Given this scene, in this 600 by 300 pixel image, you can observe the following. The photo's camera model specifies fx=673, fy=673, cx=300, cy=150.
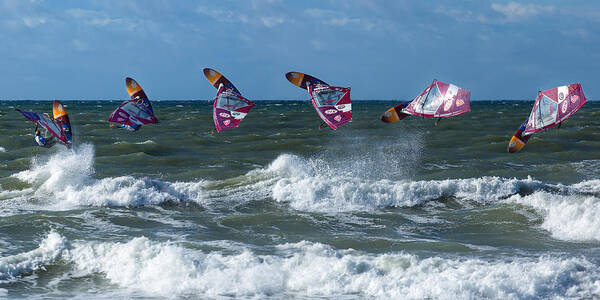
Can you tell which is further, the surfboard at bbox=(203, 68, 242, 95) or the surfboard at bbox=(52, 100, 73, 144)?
the surfboard at bbox=(52, 100, 73, 144)

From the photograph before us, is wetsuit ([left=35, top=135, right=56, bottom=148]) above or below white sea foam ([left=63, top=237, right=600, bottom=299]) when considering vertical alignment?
above

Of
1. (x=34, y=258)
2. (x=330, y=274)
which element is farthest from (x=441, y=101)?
(x=34, y=258)

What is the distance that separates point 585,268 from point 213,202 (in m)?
11.4

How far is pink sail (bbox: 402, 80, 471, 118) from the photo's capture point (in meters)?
17.7

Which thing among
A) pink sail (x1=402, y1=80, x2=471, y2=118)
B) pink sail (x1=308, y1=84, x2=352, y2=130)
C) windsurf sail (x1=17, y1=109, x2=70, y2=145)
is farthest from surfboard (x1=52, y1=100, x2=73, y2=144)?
pink sail (x1=402, y1=80, x2=471, y2=118)

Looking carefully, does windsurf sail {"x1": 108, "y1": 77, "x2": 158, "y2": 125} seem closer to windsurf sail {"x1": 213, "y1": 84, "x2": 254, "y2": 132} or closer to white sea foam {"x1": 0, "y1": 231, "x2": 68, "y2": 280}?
windsurf sail {"x1": 213, "y1": 84, "x2": 254, "y2": 132}

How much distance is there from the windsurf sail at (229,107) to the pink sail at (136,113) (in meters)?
2.34

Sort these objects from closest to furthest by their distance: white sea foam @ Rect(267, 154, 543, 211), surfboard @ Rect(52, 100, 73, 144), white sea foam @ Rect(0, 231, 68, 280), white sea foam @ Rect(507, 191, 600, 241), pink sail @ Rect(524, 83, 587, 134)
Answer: white sea foam @ Rect(0, 231, 68, 280) < white sea foam @ Rect(507, 191, 600, 241) < pink sail @ Rect(524, 83, 587, 134) < white sea foam @ Rect(267, 154, 543, 211) < surfboard @ Rect(52, 100, 73, 144)

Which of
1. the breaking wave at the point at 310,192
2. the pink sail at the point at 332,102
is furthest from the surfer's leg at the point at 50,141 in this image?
the pink sail at the point at 332,102

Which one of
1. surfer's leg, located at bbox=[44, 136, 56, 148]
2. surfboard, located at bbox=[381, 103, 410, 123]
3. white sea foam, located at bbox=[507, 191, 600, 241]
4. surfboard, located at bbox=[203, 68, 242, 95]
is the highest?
surfboard, located at bbox=[203, 68, 242, 95]

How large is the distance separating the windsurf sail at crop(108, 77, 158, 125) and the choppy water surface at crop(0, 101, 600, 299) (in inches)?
86.1

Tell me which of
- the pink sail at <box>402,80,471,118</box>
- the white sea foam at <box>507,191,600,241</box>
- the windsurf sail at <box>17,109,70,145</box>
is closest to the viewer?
the white sea foam at <box>507,191,600,241</box>

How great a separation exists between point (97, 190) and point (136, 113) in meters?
2.81

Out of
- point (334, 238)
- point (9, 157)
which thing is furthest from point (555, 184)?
point (9, 157)
